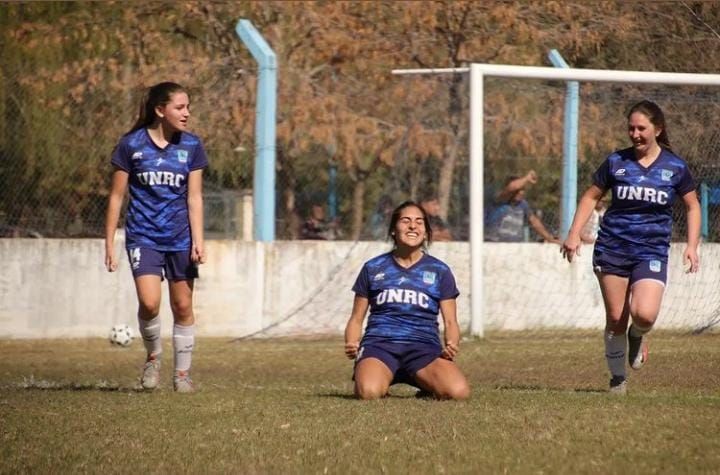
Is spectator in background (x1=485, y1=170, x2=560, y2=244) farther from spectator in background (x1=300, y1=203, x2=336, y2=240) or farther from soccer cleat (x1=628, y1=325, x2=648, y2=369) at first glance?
soccer cleat (x1=628, y1=325, x2=648, y2=369)

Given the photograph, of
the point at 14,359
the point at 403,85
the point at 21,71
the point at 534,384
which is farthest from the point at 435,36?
the point at 534,384

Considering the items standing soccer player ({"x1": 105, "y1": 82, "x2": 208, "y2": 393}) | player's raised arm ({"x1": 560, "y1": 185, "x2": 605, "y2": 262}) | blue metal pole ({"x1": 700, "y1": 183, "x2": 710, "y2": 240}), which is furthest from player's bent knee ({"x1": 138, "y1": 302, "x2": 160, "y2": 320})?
blue metal pole ({"x1": 700, "y1": 183, "x2": 710, "y2": 240})

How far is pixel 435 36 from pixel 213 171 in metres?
6.48

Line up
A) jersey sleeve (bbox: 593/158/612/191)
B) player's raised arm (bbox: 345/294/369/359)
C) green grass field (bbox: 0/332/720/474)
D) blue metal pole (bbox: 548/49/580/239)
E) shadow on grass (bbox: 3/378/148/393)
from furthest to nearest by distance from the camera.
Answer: blue metal pole (bbox: 548/49/580/239) → shadow on grass (bbox: 3/378/148/393) → jersey sleeve (bbox: 593/158/612/191) → player's raised arm (bbox: 345/294/369/359) → green grass field (bbox: 0/332/720/474)

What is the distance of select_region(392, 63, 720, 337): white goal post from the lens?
16500mm

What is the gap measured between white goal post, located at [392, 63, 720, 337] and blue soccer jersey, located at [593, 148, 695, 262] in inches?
251

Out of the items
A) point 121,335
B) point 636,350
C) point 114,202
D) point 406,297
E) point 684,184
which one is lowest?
point 121,335

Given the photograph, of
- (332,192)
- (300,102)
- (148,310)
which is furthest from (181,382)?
(300,102)

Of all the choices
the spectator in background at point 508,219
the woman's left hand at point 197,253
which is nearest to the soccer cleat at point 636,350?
the woman's left hand at point 197,253

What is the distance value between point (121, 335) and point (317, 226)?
2848 mm

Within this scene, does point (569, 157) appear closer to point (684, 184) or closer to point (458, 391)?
point (684, 184)

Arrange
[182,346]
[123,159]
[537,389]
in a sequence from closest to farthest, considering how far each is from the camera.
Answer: [123,159]
[182,346]
[537,389]

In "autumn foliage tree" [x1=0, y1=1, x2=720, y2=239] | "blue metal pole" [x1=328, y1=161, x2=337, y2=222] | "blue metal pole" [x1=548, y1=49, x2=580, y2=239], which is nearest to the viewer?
"blue metal pole" [x1=548, y1=49, x2=580, y2=239]

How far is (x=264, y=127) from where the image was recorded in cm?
1802
